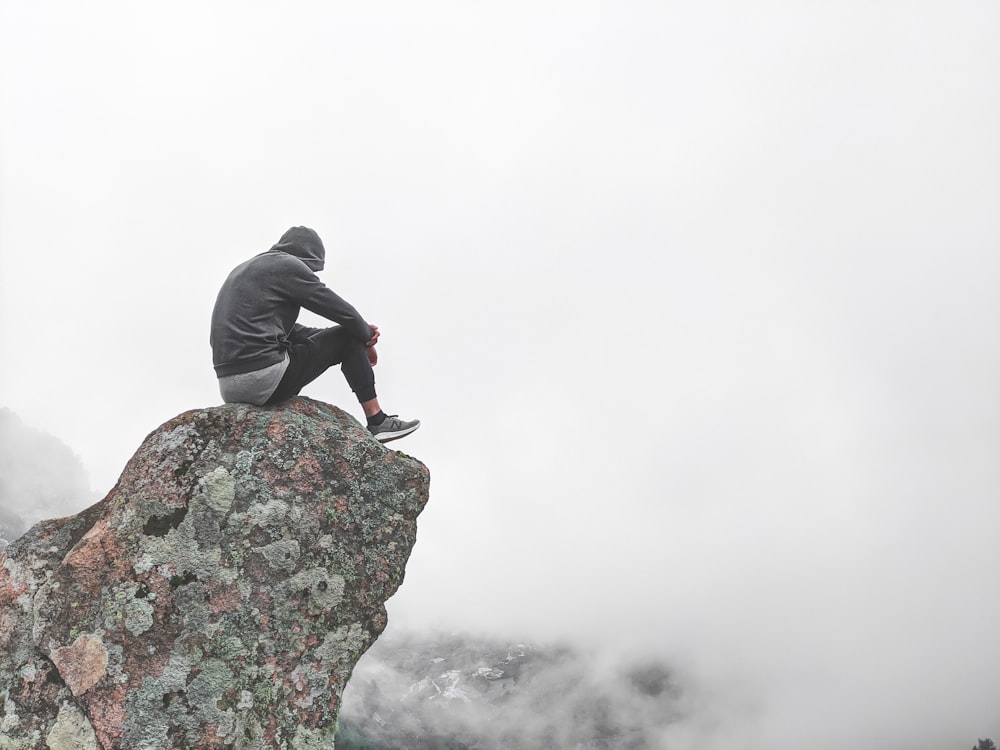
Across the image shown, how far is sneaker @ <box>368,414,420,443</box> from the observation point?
9562mm

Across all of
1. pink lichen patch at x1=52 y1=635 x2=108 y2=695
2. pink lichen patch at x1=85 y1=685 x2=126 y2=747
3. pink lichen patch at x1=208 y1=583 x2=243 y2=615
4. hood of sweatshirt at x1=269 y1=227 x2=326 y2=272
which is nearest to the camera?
pink lichen patch at x1=85 y1=685 x2=126 y2=747

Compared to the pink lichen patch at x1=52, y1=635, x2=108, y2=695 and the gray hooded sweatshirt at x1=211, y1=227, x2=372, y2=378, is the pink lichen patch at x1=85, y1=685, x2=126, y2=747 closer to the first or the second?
the pink lichen patch at x1=52, y1=635, x2=108, y2=695

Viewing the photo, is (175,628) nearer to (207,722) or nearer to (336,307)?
(207,722)

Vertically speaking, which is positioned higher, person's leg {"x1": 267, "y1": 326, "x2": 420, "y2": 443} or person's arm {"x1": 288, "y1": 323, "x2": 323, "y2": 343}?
person's arm {"x1": 288, "y1": 323, "x2": 323, "y2": 343}

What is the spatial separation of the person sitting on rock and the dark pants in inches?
0.5

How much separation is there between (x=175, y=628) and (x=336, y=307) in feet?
13.3


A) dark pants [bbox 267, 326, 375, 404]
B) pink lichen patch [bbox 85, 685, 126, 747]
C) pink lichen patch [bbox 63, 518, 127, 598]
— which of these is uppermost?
dark pants [bbox 267, 326, 375, 404]

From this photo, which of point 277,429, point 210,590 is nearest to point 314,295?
point 277,429

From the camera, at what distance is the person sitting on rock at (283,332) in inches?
329

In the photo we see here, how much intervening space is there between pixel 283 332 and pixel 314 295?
24.6 inches

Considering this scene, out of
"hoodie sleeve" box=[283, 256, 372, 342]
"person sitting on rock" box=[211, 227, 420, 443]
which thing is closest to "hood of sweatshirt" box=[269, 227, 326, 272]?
"person sitting on rock" box=[211, 227, 420, 443]

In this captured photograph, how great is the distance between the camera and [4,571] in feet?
23.6

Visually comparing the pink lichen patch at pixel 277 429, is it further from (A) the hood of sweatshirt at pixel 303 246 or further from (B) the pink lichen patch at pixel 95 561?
(A) the hood of sweatshirt at pixel 303 246

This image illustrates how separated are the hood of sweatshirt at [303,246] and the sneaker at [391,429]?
2301mm
